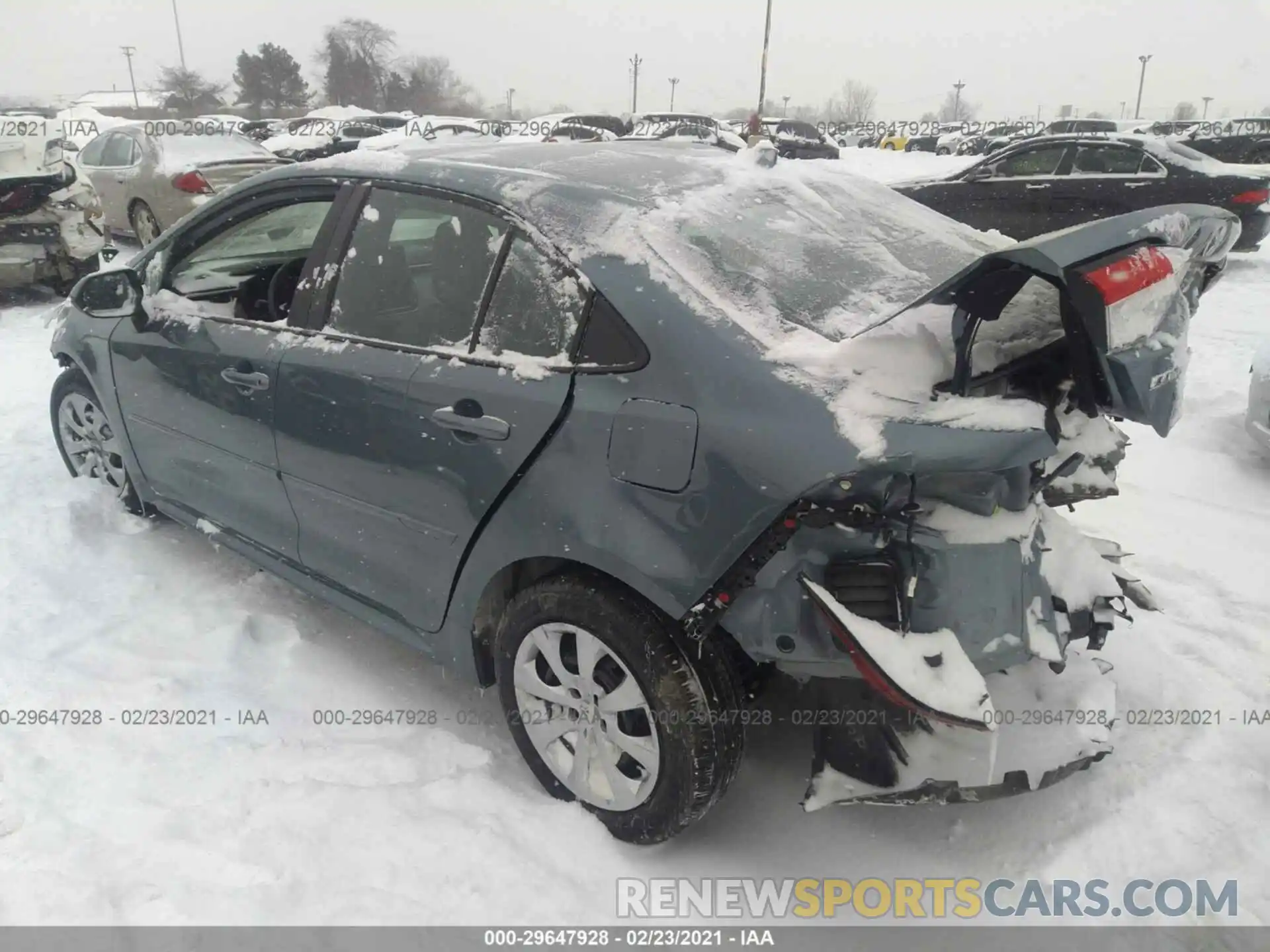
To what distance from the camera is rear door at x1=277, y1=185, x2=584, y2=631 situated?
2289mm

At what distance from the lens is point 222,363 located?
3.05m

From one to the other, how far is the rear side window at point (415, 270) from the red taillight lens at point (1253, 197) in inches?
381

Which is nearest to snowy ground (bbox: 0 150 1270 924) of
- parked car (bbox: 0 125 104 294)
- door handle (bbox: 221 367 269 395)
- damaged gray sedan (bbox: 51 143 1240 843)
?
damaged gray sedan (bbox: 51 143 1240 843)

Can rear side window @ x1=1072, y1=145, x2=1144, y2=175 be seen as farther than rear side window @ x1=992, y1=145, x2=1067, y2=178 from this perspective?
No

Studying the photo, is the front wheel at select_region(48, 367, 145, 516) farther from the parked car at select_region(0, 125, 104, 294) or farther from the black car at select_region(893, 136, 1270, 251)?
the black car at select_region(893, 136, 1270, 251)

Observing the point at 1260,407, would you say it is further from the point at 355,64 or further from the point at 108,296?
the point at 355,64

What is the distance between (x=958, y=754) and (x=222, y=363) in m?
2.63

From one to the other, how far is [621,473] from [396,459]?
31.0 inches

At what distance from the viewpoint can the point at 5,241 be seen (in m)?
7.65

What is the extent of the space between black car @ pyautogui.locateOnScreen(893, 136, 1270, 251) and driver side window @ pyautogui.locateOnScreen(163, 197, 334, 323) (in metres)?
7.62

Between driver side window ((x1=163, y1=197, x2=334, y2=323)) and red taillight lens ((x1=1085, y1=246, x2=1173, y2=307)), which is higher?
red taillight lens ((x1=1085, y1=246, x2=1173, y2=307))

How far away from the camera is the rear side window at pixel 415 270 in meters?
2.50

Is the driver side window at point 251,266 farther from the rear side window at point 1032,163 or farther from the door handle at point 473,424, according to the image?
the rear side window at point 1032,163

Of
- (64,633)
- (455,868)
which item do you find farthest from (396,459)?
(64,633)
